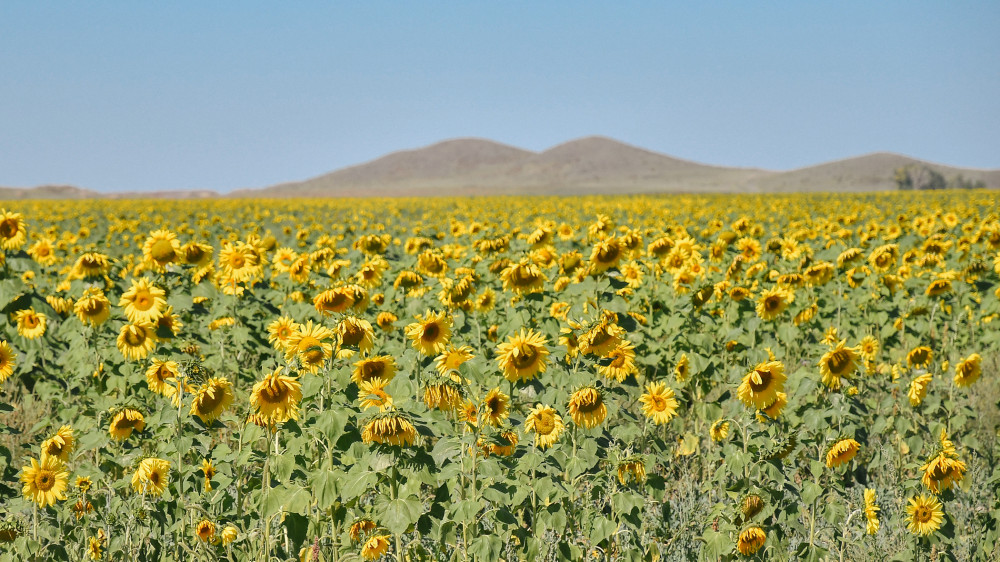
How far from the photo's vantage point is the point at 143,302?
4078 millimetres

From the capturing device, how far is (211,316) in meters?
5.43

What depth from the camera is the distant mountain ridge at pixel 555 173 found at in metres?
109

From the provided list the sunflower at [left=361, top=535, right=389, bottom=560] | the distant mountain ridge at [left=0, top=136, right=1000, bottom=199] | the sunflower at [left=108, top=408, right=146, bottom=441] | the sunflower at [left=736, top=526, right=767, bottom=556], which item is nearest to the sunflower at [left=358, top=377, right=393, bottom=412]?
the sunflower at [left=361, top=535, right=389, bottom=560]

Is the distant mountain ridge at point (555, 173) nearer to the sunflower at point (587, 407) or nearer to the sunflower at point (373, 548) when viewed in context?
the sunflower at point (587, 407)

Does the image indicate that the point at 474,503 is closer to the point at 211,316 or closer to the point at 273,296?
the point at 211,316

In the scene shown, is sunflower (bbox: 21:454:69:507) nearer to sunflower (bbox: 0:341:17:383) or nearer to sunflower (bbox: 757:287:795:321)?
sunflower (bbox: 0:341:17:383)

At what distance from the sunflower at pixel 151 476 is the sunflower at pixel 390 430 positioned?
1.22 metres

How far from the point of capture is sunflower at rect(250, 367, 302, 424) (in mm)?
2799

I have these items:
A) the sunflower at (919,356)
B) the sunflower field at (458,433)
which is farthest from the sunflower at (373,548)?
the sunflower at (919,356)

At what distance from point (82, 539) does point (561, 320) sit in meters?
3.48

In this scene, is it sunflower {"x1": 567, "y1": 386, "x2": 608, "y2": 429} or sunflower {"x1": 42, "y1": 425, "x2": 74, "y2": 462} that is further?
sunflower {"x1": 42, "y1": 425, "x2": 74, "y2": 462}

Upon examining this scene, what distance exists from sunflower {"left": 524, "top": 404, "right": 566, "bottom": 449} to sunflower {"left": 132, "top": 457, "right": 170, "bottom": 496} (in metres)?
1.67

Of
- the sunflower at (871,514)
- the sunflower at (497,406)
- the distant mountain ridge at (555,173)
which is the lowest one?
the sunflower at (871,514)

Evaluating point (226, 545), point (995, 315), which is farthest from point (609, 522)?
point (995, 315)
